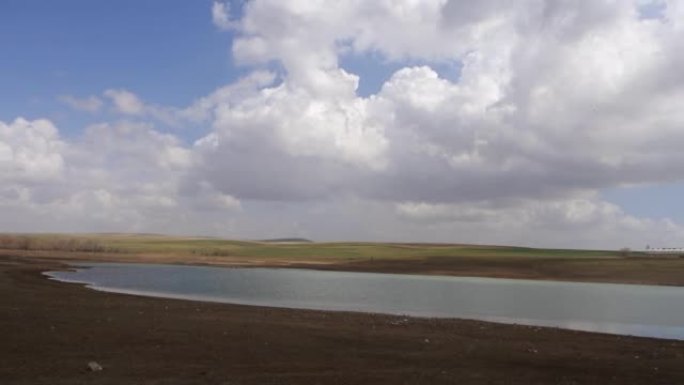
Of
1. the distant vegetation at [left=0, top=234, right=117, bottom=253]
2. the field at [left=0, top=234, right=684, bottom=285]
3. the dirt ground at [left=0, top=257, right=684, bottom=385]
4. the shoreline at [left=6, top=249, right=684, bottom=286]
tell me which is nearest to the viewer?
the dirt ground at [left=0, top=257, right=684, bottom=385]

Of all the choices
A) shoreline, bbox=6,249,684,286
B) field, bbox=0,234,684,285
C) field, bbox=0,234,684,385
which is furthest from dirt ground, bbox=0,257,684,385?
field, bbox=0,234,684,285

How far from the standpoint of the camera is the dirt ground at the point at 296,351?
50.0 ft

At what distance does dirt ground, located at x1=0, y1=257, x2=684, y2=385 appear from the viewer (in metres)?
15.2

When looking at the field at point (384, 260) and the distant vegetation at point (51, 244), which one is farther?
the distant vegetation at point (51, 244)

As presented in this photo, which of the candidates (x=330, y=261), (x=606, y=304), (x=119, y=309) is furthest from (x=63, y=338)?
(x=330, y=261)

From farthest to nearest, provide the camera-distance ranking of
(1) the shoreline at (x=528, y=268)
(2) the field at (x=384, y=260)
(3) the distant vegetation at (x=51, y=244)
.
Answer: (3) the distant vegetation at (x=51, y=244)
(2) the field at (x=384, y=260)
(1) the shoreline at (x=528, y=268)

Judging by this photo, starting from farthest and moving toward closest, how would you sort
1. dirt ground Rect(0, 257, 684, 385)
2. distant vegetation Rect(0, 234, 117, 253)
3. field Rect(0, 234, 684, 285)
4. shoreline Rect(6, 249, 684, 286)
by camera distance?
distant vegetation Rect(0, 234, 117, 253), field Rect(0, 234, 684, 285), shoreline Rect(6, 249, 684, 286), dirt ground Rect(0, 257, 684, 385)

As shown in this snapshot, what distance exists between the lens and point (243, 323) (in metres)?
26.8

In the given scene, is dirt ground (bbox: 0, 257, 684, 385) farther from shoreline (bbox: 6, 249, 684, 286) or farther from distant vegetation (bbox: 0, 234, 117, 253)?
distant vegetation (bbox: 0, 234, 117, 253)

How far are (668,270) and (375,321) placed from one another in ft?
301

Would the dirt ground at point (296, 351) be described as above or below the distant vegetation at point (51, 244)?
below

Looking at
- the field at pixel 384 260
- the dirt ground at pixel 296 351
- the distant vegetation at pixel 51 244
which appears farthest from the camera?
the distant vegetation at pixel 51 244

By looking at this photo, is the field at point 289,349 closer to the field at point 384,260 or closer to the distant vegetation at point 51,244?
the field at point 384,260

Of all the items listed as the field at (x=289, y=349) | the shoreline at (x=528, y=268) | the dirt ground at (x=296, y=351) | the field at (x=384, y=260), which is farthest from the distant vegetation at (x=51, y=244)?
the dirt ground at (x=296, y=351)
